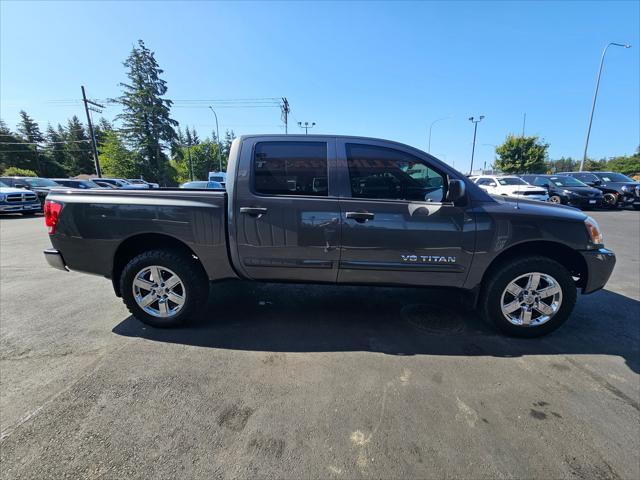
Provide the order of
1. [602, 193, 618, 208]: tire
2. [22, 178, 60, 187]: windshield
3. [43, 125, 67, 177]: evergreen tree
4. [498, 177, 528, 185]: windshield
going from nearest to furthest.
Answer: [498, 177, 528, 185]: windshield, [602, 193, 618, 208]: tire, [22, 178, 60, 187]: windshield, [43, 125, 67, 177]: evergreen tree

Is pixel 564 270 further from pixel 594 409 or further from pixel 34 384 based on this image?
pixel 34 384

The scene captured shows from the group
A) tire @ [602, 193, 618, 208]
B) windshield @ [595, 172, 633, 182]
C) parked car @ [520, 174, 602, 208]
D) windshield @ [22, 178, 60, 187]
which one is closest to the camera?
parked car @ [520, 174, 602, 208]

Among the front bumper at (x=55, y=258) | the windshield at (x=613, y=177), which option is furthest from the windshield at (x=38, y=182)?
the windshield at (x=613, y=177)

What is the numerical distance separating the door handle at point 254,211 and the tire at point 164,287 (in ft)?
2.67

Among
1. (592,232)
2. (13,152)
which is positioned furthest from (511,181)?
(13,152)

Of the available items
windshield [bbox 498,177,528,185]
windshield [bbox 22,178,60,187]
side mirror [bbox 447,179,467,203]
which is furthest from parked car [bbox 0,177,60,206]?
windshield [bbox 498,177,528,185]

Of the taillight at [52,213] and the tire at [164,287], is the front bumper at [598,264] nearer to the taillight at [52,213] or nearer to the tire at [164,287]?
the tire at [164,287]

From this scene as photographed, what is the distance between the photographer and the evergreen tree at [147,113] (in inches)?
1601

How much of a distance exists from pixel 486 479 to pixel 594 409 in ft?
3.92

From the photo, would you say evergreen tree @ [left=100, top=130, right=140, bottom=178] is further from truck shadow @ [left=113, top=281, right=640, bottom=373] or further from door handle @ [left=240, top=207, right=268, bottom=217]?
door handle @ [left=240, top=207, right=268, bottom=217]

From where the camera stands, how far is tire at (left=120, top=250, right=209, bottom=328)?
3.03 m

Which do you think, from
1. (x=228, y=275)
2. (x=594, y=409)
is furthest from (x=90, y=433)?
(x=594, y=409)

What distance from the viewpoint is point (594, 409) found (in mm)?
2150

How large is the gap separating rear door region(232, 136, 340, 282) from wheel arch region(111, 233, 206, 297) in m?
0.62
